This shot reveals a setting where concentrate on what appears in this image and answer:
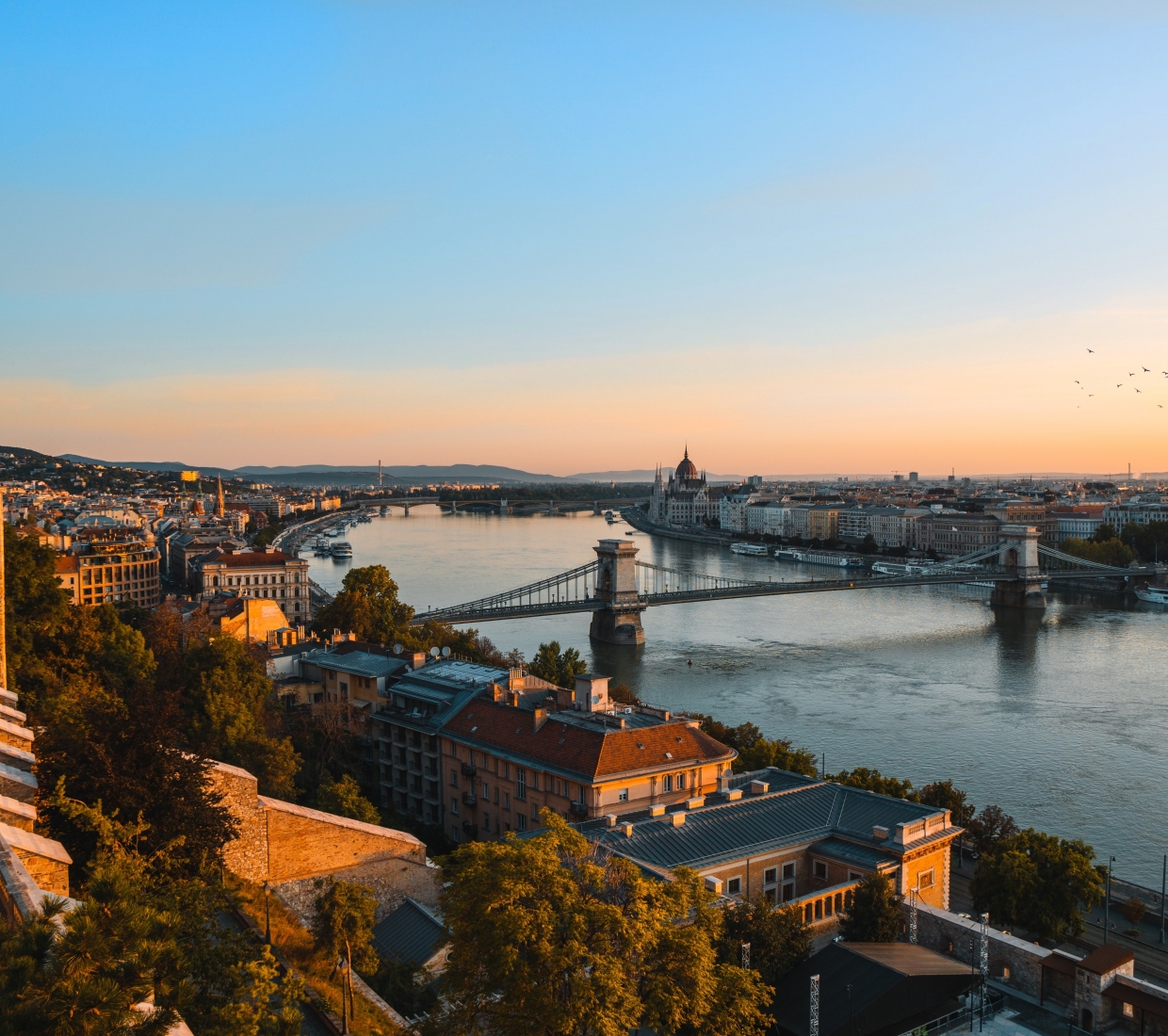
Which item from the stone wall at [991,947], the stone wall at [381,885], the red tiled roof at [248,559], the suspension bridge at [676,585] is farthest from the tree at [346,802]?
the red tiled roof at [248,559]

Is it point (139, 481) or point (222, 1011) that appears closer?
point (222, 1011)

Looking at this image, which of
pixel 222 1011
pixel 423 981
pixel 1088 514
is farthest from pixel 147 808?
pixel 1088 514

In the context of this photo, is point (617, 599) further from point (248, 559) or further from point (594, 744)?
point (594, 744)

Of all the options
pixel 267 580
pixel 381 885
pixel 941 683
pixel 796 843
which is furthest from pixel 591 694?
pixel 267 580

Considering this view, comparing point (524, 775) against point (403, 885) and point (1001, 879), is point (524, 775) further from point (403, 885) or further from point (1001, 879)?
point (1001, 879)

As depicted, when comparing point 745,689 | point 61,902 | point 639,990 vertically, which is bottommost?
point 745,689

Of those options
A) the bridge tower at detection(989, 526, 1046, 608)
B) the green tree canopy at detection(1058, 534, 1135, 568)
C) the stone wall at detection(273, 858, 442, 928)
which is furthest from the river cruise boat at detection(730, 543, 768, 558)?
the stone wall at detection(273, 858, 442, 928)
